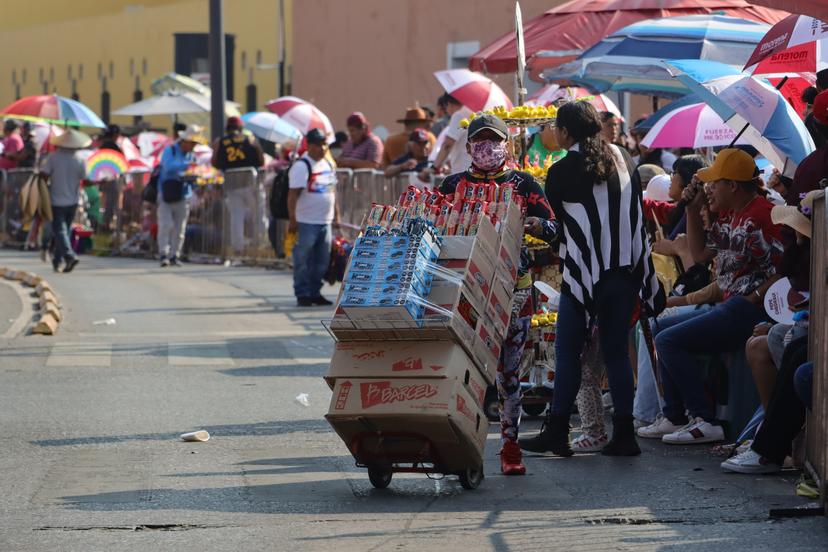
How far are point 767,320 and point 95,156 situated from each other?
21.5 meters

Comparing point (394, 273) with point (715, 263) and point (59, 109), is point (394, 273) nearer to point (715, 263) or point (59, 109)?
point (715, 263)

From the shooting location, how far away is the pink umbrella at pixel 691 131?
40.3 ft

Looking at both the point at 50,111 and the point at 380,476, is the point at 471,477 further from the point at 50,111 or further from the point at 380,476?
the point at 50,111

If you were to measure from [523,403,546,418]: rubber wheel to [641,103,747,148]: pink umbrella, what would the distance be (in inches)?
84.6

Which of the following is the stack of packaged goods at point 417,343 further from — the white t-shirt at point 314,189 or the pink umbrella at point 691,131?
the white t-shirt at point 314,189

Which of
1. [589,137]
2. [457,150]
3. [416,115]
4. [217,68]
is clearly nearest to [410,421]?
[589,137]

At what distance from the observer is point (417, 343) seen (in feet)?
27.3

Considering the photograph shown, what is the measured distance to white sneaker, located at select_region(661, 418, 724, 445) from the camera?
390 inches

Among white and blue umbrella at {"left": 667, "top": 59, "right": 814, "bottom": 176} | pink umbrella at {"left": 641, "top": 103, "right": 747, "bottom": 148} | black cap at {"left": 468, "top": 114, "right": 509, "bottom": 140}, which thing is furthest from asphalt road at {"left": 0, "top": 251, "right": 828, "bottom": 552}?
pink umbrella at {"left": 641, "top": 103, "right": 747, "bottom": 148}

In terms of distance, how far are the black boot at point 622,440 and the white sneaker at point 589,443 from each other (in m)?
0.17

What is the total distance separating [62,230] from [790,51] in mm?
14636

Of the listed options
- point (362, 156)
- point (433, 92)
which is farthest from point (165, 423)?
point (433, 92)

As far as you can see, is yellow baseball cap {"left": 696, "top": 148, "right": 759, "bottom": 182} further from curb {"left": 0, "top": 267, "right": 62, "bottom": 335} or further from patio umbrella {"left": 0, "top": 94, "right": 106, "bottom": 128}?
patio umbrella {"left": 0, "top": 94, "right": 106, "bottom": 128}

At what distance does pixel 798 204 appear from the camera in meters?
8.83
